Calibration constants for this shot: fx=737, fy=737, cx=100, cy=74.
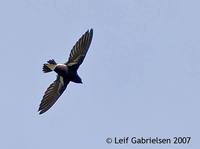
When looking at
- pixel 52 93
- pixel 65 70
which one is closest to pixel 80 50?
pixel 65 70

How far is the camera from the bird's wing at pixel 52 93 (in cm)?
2064

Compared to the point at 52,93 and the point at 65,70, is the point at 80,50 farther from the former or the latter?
the point at 52,93

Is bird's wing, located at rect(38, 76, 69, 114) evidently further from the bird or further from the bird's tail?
the bird's tail

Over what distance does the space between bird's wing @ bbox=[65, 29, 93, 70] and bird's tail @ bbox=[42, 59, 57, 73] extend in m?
0.56

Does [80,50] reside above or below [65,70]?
above

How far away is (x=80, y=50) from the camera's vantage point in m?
20.9

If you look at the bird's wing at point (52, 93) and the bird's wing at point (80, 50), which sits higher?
the bird's wing at point (80, 50)

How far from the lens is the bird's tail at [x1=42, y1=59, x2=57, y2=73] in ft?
66.8

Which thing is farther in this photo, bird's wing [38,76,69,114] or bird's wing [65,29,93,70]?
bird's wing [38,76,69,114]

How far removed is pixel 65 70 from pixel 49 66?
2.00 ft

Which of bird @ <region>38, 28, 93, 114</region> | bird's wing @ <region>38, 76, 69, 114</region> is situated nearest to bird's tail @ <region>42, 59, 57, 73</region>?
bird @ <region>38, 28, 93, 114</region>

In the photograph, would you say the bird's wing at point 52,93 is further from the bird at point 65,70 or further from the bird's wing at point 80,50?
the bird's wing at point 80,50

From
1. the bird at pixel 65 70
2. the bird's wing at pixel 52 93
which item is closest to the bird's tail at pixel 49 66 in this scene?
the bird at pixel 65 70

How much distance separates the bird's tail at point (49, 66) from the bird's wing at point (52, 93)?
95 centimetres
